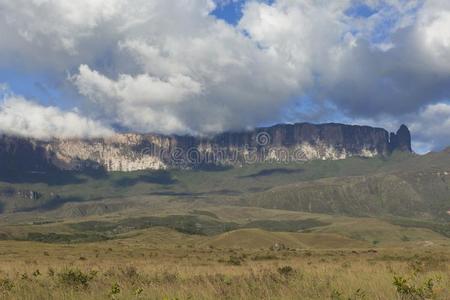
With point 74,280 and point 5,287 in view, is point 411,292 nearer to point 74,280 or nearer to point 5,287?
point 74,280

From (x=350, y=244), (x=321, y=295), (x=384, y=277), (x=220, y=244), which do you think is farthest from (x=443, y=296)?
(x=350, y=244)

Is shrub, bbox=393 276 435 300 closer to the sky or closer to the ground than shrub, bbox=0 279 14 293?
closer to the sky

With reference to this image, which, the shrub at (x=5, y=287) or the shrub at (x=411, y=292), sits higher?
the shrub at (x=411, y=292)

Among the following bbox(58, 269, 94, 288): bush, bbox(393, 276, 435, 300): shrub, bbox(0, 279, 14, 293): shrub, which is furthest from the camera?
bbox(58, 269, 94, 288): bush

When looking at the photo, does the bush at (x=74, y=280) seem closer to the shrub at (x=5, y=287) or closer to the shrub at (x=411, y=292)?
the shrub at (x=5, y=287)

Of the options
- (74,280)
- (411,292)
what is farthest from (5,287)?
(411,292)

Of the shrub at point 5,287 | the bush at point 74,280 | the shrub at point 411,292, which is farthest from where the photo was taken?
the bush at point 74,280

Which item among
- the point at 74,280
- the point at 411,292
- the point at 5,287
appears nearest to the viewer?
the point at 411,292

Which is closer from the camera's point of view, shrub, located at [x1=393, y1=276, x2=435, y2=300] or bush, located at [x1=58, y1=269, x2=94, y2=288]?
shrub, located at [x1=393, y1=276, x2=435, y2=300]

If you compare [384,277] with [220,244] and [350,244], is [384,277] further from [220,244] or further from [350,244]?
[350,244]

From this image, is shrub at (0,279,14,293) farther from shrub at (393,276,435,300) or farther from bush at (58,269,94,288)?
shrub at (393,276,435,300)

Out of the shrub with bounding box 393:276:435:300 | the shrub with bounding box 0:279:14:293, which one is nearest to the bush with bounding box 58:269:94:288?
the shrub with bounding box 0:279:14:293

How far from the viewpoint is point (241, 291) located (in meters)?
13.6

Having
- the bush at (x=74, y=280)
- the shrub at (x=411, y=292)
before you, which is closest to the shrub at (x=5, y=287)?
the bush at (x=74, y=280)
